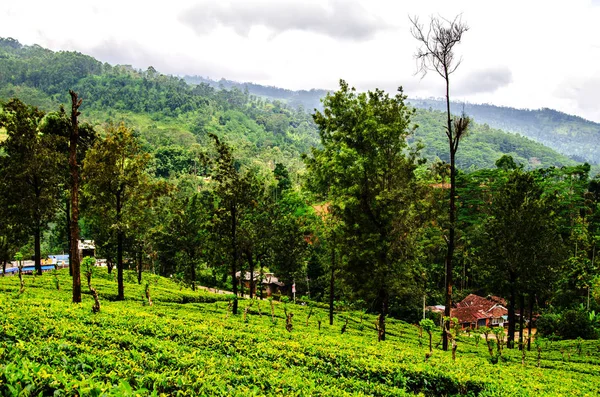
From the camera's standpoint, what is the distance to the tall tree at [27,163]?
22783 millimetres

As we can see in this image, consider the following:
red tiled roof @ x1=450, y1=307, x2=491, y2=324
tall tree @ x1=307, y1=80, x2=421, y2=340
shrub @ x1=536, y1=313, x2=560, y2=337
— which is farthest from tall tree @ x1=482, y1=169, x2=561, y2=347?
red tiled roof @ x1=450, y1=307, x2=491, y2=324

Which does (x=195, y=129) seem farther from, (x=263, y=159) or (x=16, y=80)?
(x=16, y=80)

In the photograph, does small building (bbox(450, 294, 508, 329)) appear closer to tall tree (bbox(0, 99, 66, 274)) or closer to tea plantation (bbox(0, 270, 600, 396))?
tea plantation (bbox(0, 270, 600, 396))

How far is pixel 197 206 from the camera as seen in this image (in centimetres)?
4175

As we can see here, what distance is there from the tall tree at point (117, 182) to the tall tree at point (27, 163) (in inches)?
230

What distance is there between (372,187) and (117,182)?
41.0ft

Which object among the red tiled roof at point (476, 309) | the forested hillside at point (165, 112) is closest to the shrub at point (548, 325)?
the red tiled roof at point (476, 309)

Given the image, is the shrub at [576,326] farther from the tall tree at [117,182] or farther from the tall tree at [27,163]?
the tall tree at [27,163]

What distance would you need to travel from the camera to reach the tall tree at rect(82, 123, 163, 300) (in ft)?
61.9

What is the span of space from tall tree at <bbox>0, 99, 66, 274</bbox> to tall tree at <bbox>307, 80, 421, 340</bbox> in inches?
656

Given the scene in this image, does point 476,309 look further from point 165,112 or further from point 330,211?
point 165,112

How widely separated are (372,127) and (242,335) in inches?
436

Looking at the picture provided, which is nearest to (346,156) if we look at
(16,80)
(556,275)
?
(556,275)

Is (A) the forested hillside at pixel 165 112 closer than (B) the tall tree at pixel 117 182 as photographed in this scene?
No
